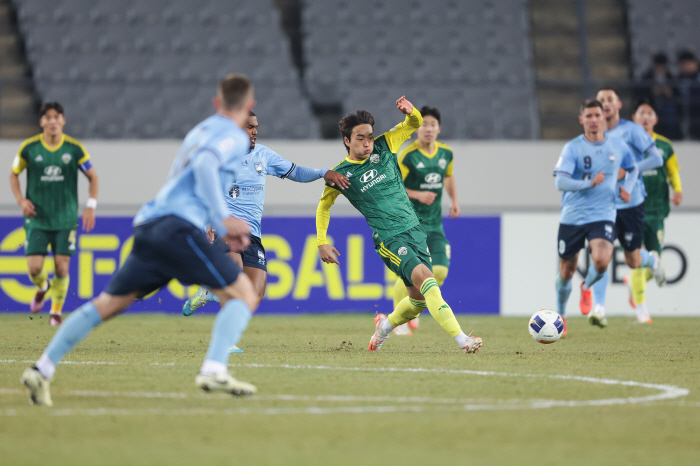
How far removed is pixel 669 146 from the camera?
12055 mm

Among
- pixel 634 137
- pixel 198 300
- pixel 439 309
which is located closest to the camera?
pixel 439 309

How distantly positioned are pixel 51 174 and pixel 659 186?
7359mm

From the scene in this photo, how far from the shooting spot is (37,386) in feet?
16.3

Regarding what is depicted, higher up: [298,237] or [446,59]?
[446,59]

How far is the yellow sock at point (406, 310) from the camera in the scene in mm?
8039

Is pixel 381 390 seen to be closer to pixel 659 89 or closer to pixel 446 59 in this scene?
pixel 659 89

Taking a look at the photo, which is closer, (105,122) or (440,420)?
(440,420)

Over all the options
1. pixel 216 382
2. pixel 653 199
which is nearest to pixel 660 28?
pixel 653 199

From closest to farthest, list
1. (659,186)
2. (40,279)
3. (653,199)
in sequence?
1. (40,279)
2. (653,199)
3. (659,186)

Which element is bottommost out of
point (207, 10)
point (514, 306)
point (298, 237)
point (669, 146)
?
point (514, 306)

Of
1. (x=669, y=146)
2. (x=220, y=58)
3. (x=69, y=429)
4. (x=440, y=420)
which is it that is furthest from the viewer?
(x=220, y=58)

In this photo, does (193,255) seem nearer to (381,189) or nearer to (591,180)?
(381,189)

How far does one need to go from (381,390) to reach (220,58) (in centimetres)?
1226

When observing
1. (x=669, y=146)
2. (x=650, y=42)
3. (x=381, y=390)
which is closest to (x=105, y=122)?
(x=669, y=146)
